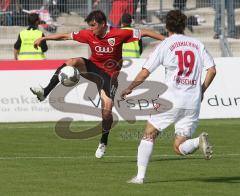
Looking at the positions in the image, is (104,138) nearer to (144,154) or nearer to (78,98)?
(144,154)

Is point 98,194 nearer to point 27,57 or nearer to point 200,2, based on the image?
point 27,57

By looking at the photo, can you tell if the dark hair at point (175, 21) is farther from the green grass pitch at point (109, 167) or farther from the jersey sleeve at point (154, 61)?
the green grass pitch at point (109, 167)

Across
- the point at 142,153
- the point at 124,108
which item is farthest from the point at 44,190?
the point at 124,108

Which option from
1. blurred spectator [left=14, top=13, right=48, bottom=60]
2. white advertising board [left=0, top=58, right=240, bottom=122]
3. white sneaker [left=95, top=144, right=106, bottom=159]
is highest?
blurred spectator [left=14, top=13, right=48, bottom=60]

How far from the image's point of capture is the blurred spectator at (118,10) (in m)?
25.1

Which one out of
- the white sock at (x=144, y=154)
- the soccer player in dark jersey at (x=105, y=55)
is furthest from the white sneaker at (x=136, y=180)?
the soccer player in dark jersey at (x=105, y=55)

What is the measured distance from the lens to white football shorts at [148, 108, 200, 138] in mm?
11492

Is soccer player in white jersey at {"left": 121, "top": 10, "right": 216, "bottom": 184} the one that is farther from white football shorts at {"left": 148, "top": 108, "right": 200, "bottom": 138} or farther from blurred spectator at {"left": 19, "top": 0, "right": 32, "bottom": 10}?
blurred spectator at {"left": 19, "top": 0, "right": 32, "bottom": 10}

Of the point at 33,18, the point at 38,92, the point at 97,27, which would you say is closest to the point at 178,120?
the point at 97,27

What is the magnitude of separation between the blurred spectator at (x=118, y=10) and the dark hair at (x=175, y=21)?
13.6m

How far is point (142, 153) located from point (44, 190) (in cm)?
124

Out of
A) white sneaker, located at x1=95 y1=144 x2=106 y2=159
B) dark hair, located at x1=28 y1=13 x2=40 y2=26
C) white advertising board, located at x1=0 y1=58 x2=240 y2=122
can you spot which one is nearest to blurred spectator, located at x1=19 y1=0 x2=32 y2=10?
dark hair, located at x1=28 y1=13 x2=40 y2=26

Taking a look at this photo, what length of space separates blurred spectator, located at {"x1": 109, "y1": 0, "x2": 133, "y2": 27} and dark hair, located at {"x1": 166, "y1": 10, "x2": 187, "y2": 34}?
44.5 ft

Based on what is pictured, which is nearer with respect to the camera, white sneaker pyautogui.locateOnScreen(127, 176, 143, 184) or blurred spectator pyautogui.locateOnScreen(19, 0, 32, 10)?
white sneaker pyautogui.locateOnScreen(127, 176, 143, 184)
